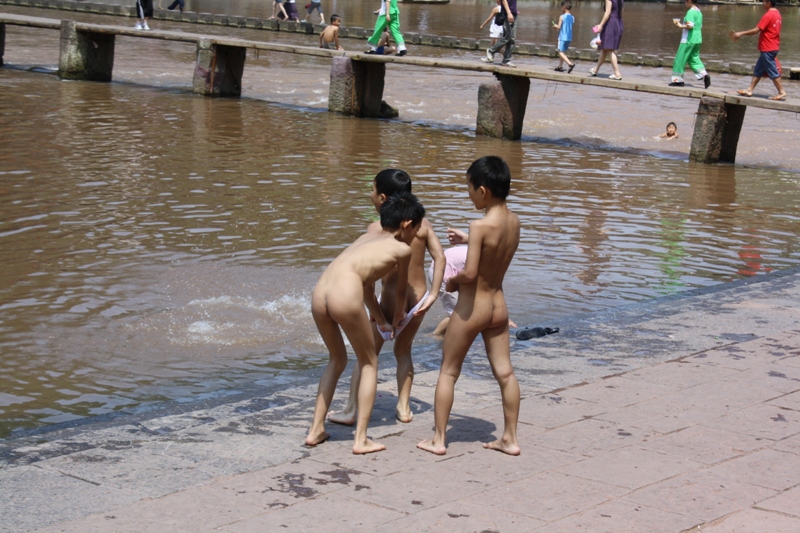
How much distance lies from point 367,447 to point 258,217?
621cm

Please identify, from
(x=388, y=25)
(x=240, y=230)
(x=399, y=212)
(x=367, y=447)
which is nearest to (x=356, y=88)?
(x=388, y=25)

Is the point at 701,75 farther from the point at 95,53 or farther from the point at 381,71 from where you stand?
the point at 95,53

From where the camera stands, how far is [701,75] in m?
17.0

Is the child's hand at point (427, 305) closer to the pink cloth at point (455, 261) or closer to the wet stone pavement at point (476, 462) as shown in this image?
the wet stone pavement at point (476, 462)

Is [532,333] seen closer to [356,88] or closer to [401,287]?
[401,287]

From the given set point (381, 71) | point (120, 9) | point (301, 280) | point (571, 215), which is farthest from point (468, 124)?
point (120, 9)

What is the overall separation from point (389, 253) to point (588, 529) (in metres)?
1.63

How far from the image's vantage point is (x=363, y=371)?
16.4ft

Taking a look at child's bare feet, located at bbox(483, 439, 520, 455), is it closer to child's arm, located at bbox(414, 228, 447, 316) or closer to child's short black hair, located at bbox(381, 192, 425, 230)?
child's arm, located at bbox(414, 228, 447, 316)

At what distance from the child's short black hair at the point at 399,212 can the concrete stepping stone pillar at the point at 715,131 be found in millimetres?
11373

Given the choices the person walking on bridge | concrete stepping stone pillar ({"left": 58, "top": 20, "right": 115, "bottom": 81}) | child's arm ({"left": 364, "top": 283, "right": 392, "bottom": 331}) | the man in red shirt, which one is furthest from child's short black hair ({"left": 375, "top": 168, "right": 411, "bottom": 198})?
concrete stepping stone pillar ({"left": 58, "top": 20, "right": 115, "bottom": 81})

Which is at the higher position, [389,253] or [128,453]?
[389,253]

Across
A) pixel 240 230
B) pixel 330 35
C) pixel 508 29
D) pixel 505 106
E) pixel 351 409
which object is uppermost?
pixel 508 29

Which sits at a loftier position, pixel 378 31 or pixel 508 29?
pixel 508 29
